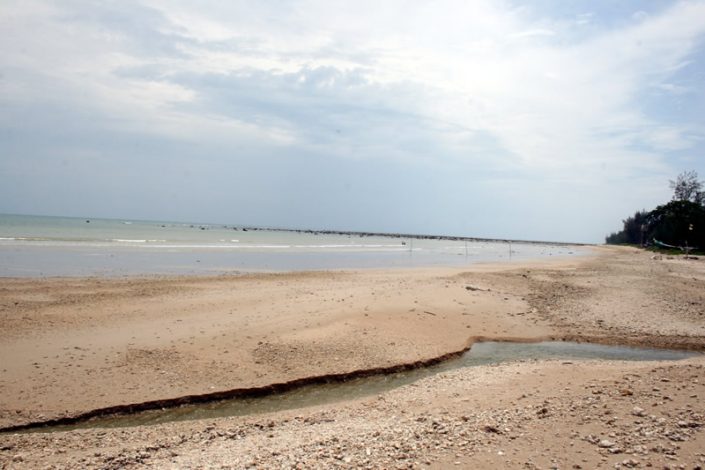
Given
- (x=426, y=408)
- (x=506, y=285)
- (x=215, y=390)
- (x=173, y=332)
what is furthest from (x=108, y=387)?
(x=506, y=285)

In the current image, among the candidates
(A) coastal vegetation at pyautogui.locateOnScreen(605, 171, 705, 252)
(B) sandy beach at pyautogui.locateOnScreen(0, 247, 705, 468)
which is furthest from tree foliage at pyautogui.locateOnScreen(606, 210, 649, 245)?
(B) sandy beach at pyautogui.locateOnScreen(0, 247, 705, 468)

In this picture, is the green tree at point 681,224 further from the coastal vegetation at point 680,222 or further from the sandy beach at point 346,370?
the sandy beach at point 346,370

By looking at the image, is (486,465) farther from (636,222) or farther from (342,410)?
(636,222)

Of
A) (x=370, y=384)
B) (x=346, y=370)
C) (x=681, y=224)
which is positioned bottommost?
(x=370, y=384)

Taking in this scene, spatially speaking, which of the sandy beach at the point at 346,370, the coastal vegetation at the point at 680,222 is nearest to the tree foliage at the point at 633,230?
the coastal vegetation at the point at 680,222

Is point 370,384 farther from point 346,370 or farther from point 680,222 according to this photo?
point 680,222

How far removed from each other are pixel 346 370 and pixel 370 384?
24.2 inches

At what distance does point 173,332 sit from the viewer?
11.0 metres

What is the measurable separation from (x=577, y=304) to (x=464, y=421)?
12363mm

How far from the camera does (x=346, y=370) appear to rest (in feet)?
29.6

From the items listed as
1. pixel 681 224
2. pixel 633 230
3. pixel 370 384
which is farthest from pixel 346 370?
pixel 633 230

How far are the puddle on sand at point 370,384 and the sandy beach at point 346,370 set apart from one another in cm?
37

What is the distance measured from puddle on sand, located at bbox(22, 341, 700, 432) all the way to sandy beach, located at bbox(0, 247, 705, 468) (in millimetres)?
365

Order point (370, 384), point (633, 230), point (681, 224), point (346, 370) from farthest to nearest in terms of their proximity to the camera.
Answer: point (633, 230), point (681, 224), point (346, 370), point (370, 384)
